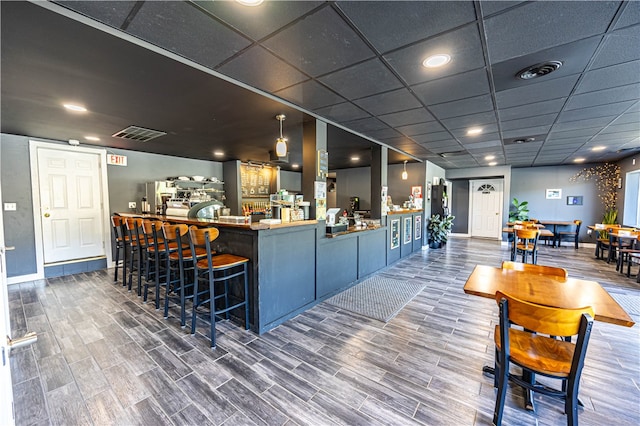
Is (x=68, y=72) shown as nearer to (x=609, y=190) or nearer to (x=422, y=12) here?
(x=422, y=12)

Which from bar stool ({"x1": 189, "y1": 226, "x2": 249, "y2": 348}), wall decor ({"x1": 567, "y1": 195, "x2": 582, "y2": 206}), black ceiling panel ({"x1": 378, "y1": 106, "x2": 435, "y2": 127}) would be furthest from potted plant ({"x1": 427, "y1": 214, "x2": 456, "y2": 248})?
bar stool ({"x1": 189, "y1": 226, "x2": 249, "y2": 348})

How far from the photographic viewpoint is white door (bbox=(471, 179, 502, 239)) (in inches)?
361

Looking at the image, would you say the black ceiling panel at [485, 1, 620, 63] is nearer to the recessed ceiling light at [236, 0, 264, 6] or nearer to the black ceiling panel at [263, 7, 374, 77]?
the black ceiling panel at [263, 7, 374, 77]

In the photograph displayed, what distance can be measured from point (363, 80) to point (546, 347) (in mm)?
2526

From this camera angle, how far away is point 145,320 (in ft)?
9.99

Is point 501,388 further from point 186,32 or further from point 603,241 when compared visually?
point 603,241

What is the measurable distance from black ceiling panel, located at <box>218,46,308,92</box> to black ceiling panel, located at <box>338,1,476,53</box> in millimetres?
745

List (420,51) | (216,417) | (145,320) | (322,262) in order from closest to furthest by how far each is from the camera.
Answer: (216,417) < (420,51) < (145,320) < (322,262)

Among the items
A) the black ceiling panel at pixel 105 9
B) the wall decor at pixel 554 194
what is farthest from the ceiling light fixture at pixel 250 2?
the wall decor at pixel 554 194

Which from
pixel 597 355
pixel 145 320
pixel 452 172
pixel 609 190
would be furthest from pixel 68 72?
pixel 609 190

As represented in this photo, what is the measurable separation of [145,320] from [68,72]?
262cm

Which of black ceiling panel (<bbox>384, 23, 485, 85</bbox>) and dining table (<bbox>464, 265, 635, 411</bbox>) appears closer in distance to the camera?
dining table (<bbox>464, 265, 635, 411</bbox>)

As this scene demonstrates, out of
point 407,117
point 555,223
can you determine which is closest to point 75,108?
point 407,117

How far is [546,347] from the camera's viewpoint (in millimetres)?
1701
